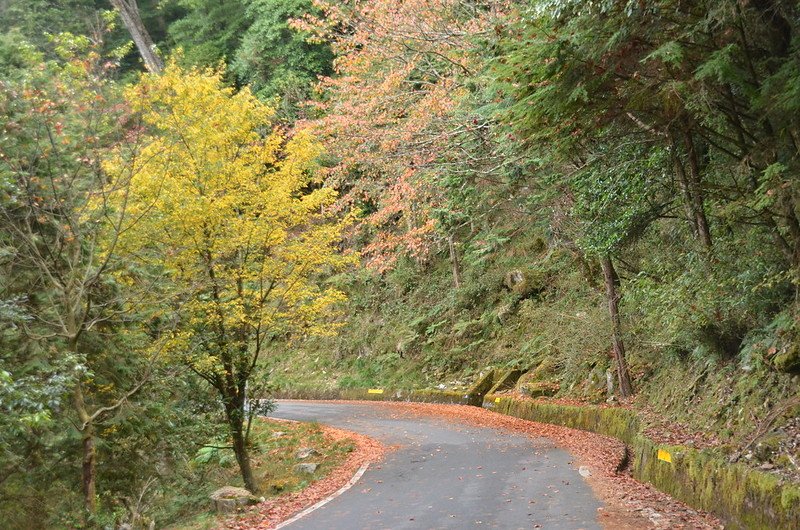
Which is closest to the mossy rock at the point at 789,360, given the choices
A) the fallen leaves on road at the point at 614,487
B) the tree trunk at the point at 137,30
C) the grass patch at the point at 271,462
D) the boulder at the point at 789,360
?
the boulder at the point at 789,360

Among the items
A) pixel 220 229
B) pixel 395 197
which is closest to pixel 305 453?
pixel 220 229

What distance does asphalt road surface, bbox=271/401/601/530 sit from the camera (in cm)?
903

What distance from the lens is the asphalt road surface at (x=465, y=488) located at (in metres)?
9.03

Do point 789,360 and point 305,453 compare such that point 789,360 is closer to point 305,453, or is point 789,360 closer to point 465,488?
point 465,488

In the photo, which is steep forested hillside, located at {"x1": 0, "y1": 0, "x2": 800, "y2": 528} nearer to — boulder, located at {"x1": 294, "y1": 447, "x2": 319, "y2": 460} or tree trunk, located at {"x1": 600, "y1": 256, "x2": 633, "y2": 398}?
tree trunk, located at {"x1": 600, "y1": 256, "x2": 633, "y2": 398}

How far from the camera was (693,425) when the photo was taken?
35.2ft

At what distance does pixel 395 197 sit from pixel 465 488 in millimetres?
11681

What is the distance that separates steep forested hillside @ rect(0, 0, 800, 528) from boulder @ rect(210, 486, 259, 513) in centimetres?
131

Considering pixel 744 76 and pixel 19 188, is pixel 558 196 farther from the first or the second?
pixel 19 188

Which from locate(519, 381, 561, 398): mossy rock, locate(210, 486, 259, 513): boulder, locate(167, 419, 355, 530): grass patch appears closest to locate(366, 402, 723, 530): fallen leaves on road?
locate(519, 381, 561, 398): mossy rock

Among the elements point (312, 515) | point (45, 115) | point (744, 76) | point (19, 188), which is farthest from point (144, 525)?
point (744, 76)

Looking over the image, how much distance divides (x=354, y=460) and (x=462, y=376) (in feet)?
32.5

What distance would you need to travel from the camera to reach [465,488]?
1102 cm

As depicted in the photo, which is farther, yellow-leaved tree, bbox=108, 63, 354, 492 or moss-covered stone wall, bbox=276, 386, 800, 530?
yellow-leaved tree, bbox=108, 63, 354, 492
